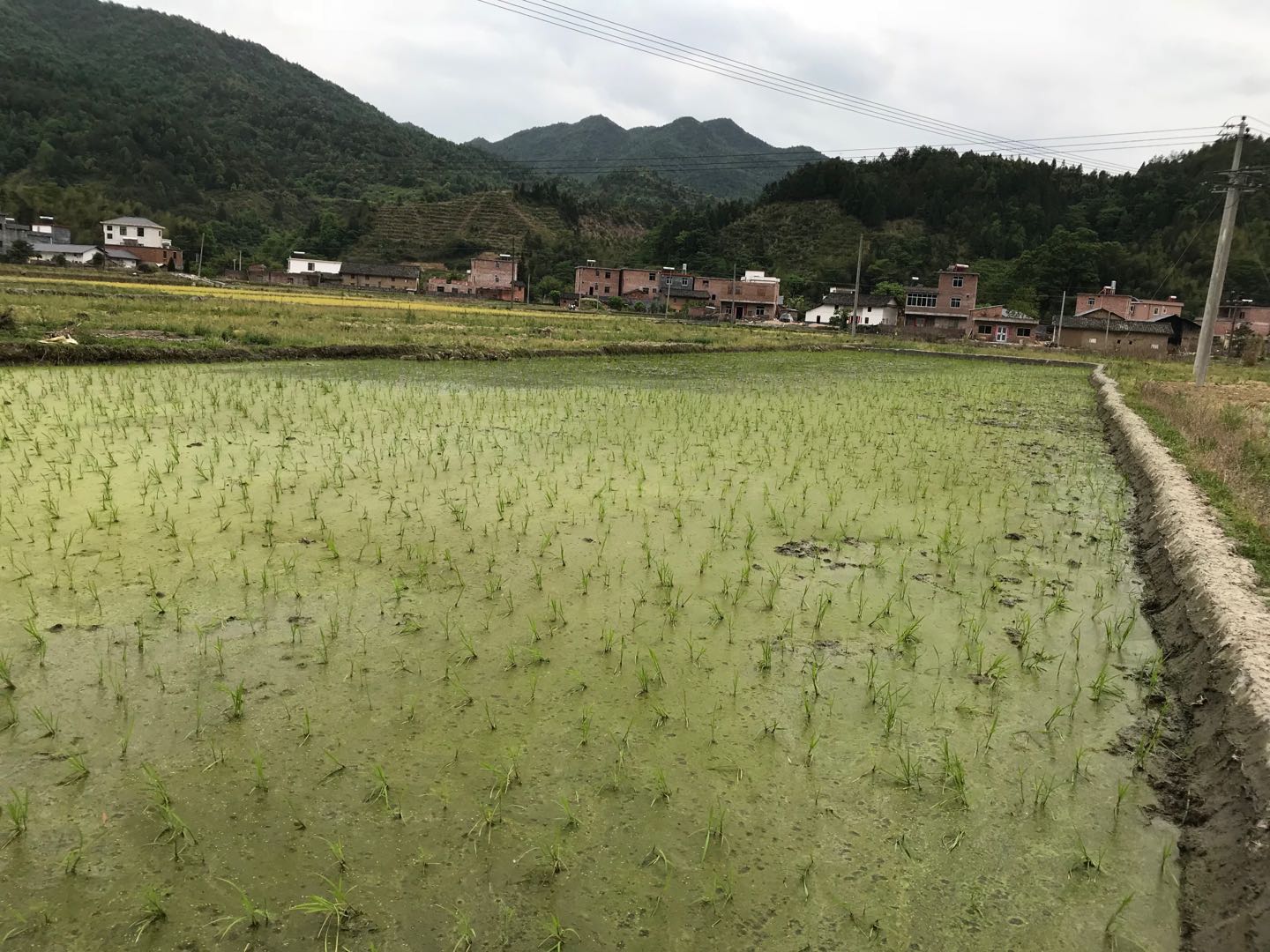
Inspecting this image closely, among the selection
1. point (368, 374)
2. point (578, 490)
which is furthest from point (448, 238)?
point (578, 490)

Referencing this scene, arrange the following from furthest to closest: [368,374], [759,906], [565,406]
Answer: [368,374] < [565,406] < [759,906]

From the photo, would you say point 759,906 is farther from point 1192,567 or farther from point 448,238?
point 448,238

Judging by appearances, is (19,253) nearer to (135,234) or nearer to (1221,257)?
(135,234)

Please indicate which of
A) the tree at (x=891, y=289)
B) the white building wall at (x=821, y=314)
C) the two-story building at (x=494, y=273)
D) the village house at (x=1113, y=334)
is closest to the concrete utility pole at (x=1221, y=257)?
the village house at (x=1113, y=334)

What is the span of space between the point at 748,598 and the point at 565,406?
633cm

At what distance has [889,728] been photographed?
266 centimetres

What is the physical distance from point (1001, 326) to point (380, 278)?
→ 4268cm

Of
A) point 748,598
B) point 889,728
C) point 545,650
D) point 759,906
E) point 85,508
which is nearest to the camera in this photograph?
point 759,906

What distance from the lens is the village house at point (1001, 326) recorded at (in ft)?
150

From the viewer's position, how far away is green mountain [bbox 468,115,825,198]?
4742 inches

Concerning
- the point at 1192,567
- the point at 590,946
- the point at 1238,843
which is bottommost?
the point at 590,946

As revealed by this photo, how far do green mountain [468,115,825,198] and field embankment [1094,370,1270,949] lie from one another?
116147mm

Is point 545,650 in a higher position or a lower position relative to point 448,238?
lower

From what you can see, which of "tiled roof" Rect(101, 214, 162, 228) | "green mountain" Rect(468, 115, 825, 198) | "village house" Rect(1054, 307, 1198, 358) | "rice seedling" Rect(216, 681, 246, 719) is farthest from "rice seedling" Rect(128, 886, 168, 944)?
"green mountain" Rect(468, 115, 825, 198)
